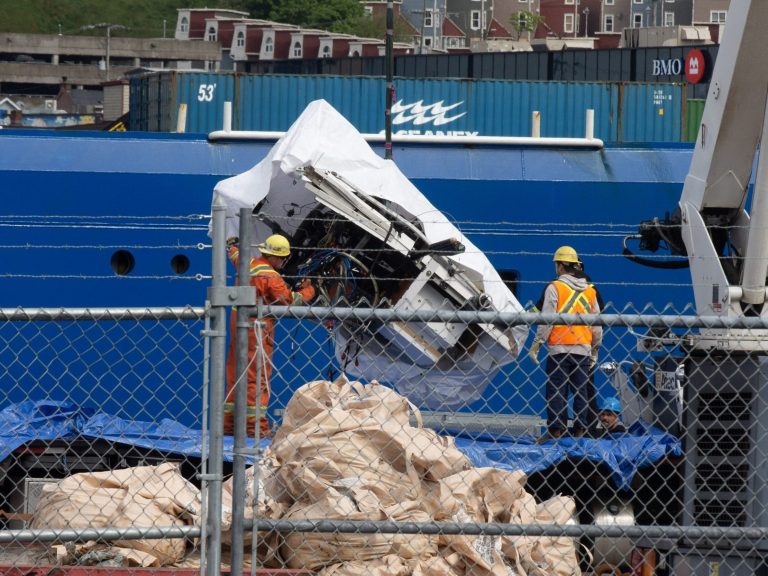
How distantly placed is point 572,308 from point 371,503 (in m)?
4.43

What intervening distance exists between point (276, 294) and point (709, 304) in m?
3.20

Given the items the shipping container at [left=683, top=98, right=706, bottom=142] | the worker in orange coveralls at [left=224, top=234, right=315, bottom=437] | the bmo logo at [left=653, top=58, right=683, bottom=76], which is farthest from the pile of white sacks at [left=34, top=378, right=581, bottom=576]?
the bmo logo at [left=653, top=58, right=683, bottom=76]

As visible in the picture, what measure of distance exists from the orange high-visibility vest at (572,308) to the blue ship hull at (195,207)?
241 centimetres

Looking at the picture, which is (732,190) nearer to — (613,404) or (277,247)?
(613,404)

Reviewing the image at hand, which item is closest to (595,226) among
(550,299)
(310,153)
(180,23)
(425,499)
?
(550,299)

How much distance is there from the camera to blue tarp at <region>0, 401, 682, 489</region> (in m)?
8.06

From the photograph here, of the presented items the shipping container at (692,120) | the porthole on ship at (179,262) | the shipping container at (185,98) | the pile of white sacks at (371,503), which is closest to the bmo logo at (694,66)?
the shipping container at (692,120)

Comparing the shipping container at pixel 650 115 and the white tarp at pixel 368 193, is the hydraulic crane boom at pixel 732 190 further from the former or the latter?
the shipping container at pixel 650 115

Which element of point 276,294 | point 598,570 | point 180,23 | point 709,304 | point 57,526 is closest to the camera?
point 57,526

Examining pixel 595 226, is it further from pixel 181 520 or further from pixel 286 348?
pixel 181 520

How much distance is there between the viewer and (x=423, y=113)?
75.6 ft

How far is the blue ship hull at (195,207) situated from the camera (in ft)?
42.9

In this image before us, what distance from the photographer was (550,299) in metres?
10.4

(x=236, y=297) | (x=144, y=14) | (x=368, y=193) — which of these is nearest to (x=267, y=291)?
(x=368, y=193)
